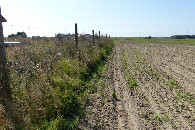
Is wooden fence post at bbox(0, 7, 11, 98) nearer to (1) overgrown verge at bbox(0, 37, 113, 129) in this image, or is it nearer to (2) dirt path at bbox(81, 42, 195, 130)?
(1) overgrown verge at bbox(0, 37, 113, 129)

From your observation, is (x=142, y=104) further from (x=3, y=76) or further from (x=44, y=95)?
(x=3, y=76)

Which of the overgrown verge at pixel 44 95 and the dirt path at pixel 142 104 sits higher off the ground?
the overgrown verge at pixel 44 95

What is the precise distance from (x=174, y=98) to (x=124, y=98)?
160cm

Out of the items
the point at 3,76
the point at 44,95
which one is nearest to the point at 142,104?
the point at 44,95

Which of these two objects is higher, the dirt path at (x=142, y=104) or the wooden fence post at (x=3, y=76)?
the wooden fence post at (x=3, y=76)

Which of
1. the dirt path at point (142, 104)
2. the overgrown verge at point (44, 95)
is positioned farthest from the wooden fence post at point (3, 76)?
the dirt path at point (142, 104)

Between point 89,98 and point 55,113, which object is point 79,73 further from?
point 55,113

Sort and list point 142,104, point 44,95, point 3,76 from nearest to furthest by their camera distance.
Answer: point 3,76, point 44,95, point 142,104

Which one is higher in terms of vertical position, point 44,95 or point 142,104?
point 44,95

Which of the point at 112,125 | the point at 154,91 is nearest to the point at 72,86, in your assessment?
the point at 112,125

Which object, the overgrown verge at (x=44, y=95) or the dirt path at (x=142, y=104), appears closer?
the overgrown verge at (x=44, y=95)

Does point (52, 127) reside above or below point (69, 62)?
below

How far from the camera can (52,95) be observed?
5.22 m

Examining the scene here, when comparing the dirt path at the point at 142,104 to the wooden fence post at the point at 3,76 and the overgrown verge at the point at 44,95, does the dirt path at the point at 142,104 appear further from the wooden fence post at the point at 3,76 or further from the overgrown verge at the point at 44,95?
the wooden fence post at the point at 3,76
